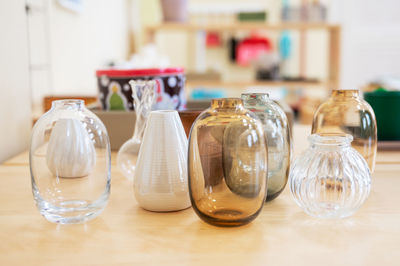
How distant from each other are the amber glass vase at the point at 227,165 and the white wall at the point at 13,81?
21.4 inches

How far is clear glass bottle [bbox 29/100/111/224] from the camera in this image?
51 centimetres

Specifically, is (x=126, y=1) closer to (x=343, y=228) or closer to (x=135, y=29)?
(x=135, y=29)

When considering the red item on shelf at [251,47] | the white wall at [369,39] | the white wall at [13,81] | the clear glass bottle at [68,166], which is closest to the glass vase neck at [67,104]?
the clear glass bottle at [68,166]

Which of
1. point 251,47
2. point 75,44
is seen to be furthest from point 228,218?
point 251,47

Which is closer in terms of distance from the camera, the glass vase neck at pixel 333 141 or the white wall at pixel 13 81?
the glass vase neck at pixel 333 141

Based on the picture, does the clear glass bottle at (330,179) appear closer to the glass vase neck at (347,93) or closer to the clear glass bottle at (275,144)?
the clear glass bottle at (275,144)

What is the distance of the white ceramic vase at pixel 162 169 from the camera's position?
1.73 feet

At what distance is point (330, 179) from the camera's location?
20.3 inches

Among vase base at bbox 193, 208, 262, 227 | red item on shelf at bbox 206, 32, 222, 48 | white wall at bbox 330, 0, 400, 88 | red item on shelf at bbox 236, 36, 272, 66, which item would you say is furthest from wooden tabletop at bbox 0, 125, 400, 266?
red item on shelf at bbox 206, 32, 222, 48

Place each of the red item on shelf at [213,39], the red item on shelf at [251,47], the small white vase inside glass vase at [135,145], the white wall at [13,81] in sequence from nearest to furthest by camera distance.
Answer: the small white vase inside glass vase at [135,145]
the white wall at [13,81]
the red item on shelf at [251,47]
the red item on shelf at [213,39]

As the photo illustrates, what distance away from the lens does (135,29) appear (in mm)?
2922

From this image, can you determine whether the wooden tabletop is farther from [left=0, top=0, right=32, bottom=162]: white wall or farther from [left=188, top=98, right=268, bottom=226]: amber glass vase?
[left=0, top=0, right=32, bottom=162]: white wall

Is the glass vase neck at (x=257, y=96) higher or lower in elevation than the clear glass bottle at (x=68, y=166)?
higher

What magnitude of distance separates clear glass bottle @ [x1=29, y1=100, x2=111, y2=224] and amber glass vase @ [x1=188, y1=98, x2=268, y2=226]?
13 centimetres
